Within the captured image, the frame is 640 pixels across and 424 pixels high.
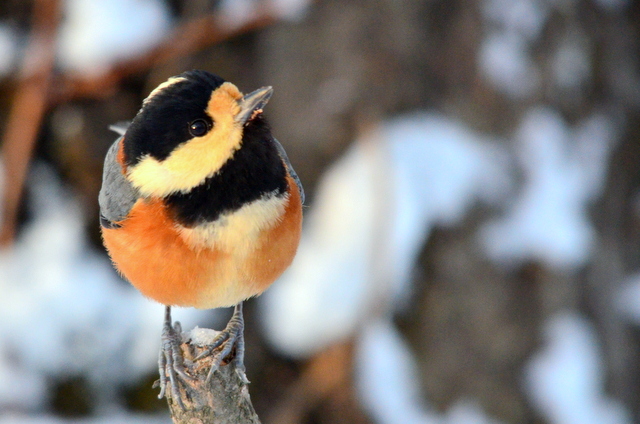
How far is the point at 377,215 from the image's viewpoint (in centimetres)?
418

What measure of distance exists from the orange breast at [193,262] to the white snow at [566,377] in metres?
2.90

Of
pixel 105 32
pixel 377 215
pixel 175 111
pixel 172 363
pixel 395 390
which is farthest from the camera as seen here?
pixel 395 390

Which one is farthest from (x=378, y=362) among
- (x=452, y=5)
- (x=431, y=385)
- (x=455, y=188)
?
(x=452, y=5)

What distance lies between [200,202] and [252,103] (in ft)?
1.07

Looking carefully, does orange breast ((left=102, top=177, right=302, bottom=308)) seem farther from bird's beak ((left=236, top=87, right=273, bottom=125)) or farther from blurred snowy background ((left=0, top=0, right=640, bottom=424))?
blurred snowy background ((left=0, top=0, right=640, bottom=424))

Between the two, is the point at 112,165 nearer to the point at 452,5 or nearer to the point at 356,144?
the point at 356,144

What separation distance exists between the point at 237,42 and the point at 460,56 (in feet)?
4.96

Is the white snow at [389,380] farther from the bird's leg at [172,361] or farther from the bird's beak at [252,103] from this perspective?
the bird's beak at [252,103]

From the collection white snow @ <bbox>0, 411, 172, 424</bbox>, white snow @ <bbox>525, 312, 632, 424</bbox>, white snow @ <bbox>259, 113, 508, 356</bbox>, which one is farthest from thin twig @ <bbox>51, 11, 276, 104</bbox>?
white snow @ <bbox>525, 312, 632, 424</bbox>

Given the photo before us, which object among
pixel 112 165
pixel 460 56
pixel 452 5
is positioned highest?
pixel 112 165

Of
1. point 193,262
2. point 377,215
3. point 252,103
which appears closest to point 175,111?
point 252,103

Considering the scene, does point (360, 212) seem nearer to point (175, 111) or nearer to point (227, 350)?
point (227, 350)

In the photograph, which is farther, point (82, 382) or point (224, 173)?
point (82, 382)

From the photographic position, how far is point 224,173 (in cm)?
181
